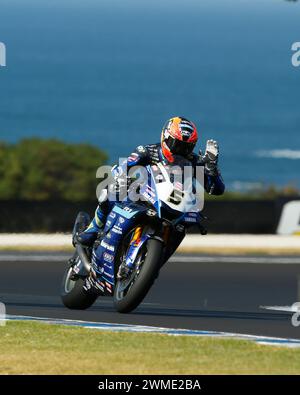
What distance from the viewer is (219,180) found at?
11.9 m

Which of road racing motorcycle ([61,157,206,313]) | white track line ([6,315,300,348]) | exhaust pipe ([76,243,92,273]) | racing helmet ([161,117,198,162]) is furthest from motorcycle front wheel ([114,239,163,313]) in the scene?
racing helmet ([161,117,198,162])

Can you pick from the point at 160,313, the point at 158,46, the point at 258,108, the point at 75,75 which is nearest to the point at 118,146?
the point at 258,108

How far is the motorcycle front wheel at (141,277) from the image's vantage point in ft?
36.9

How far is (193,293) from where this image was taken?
14867 mm

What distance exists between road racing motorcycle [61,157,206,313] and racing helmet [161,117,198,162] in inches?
3.0

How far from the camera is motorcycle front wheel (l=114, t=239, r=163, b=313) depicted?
36.9 ft

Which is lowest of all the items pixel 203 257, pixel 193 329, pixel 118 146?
pixel 193 329

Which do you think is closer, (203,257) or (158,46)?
(203,257)

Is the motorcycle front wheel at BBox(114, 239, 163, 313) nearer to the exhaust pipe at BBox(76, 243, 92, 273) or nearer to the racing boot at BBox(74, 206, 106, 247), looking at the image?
the exhaust pipe at BBox(76, 243, 92, 273)

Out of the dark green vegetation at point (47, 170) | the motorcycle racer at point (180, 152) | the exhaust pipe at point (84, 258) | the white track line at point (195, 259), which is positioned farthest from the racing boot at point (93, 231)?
the dark green vegetation at point (47, 170)

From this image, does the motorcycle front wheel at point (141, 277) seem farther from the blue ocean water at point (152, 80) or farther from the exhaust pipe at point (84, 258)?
the blue ocean water at point (152, 80)

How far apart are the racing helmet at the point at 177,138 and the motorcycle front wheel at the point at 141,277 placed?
0.83m
